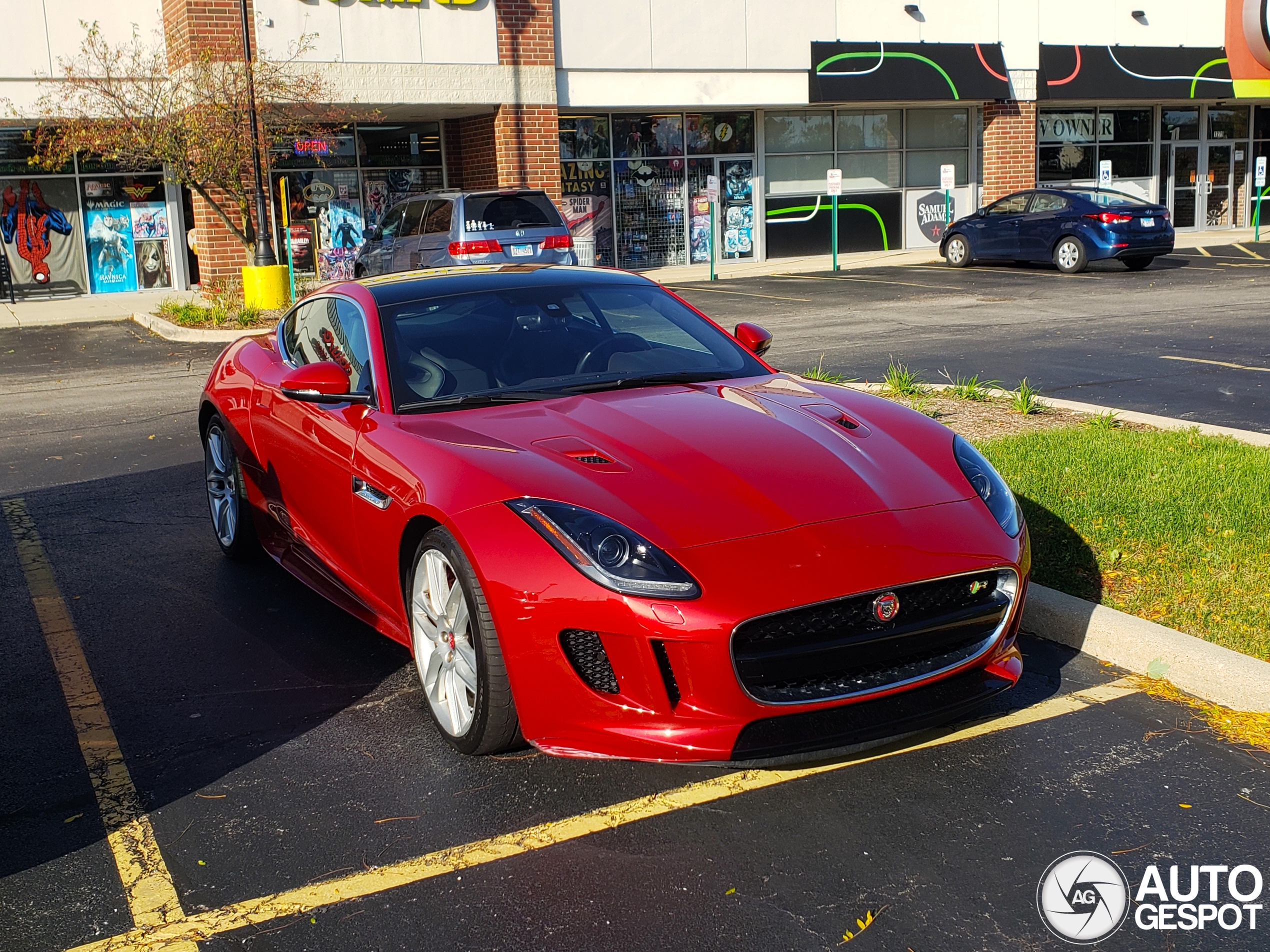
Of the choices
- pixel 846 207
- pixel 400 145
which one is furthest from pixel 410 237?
pixel 846 207

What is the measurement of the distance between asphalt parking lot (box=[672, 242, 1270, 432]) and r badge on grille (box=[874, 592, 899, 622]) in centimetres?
603

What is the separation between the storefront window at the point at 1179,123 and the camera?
33.3 metres

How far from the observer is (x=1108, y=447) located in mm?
7590

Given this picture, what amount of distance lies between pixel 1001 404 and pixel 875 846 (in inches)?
253

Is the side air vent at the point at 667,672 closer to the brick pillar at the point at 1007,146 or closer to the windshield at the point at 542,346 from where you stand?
the windshield at the point at 542,346

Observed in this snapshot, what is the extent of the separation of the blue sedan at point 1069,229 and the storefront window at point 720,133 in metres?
5.32

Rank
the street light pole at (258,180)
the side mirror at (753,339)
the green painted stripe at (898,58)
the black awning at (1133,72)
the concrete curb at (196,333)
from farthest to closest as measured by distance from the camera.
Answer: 1. the black awning at (1133,72)
2. the green painted stripe at (898,58)
3. the street light pole at (258,180)
4. the concrete curb at (196,333)
5. the side mirror at (753,339)

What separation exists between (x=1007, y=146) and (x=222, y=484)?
87.5ft

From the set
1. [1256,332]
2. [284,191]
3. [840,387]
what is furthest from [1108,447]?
[284,191]

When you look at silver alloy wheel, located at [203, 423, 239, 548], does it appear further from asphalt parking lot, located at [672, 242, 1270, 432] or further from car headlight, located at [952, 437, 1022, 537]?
asphalt parking lot, located at [672, 242, 1270, 432]

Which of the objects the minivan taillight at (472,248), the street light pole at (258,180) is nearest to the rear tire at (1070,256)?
the minivan taillight at (472,248)

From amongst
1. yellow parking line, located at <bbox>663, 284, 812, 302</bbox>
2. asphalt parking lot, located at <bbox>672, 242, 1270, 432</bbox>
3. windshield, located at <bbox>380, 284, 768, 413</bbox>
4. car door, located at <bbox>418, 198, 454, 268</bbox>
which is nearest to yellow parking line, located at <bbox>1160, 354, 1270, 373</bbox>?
asphalt parking lot, located at <bbox>672, 242, 1270, 432</bbox>

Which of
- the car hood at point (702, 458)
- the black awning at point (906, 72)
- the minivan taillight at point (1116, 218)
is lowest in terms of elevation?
the car hood at point (702, 458)

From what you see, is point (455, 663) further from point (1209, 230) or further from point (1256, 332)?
point (1209, 230)
